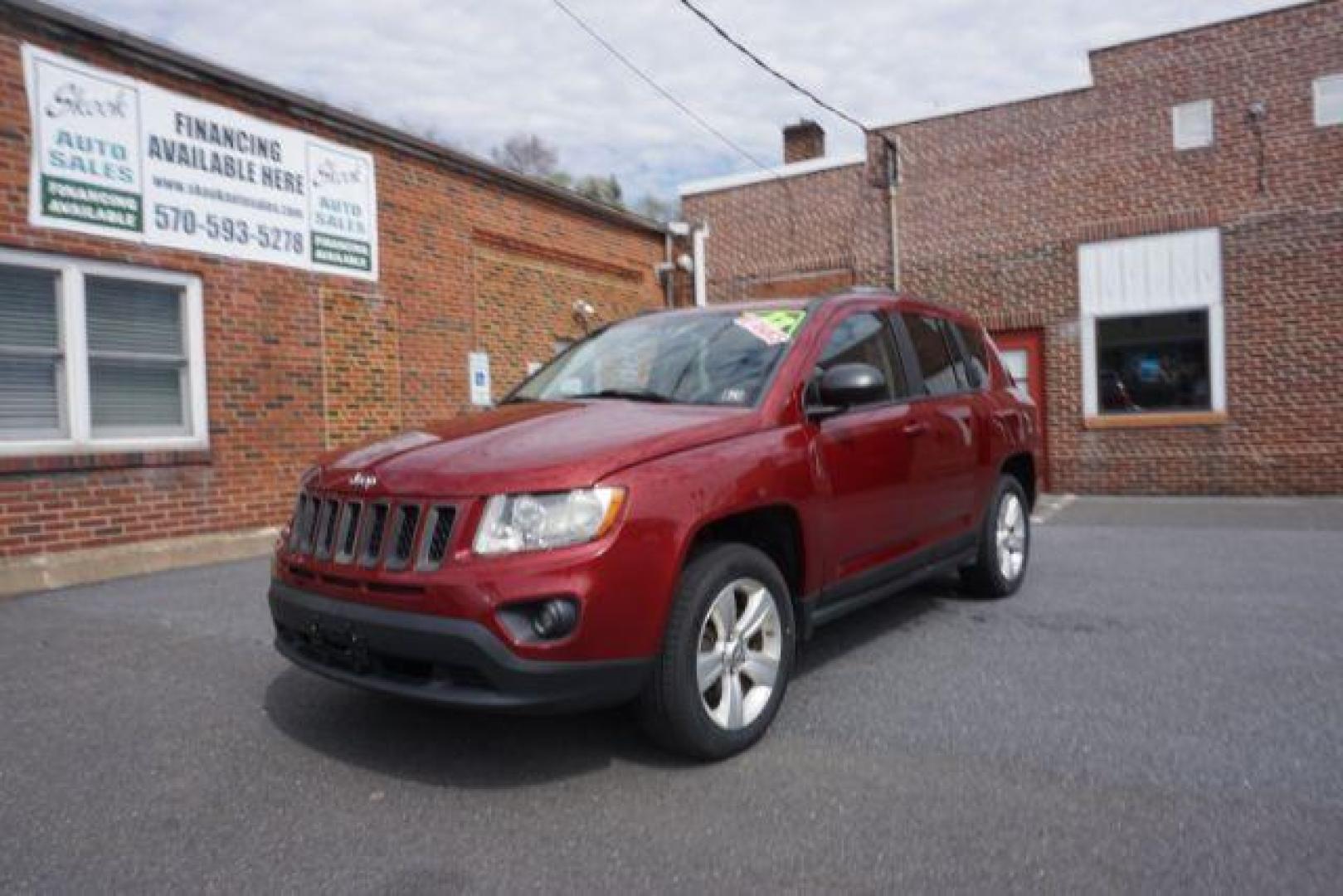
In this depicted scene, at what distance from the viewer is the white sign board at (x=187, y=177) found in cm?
672

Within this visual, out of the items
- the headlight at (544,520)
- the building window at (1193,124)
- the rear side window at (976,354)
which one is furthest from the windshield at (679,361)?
the building window at (1193,124)

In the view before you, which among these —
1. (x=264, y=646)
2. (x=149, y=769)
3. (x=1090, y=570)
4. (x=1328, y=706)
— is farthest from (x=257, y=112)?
(x=1328, y=706)

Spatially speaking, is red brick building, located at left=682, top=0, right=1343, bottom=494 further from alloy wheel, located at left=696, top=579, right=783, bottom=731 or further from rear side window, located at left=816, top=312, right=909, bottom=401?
alloy wheel, located at left=696, top=579, right=783, bottom=731

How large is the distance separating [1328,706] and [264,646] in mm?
4783

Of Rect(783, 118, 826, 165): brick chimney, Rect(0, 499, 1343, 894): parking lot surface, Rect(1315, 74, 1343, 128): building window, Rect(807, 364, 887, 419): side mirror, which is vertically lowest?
Rect(0, 499, 1343, 894): parking lot surface

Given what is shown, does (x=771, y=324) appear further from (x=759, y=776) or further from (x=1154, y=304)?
(x=1154, y=304)

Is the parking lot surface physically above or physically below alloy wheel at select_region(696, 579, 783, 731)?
below

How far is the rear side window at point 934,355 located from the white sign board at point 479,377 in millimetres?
6355

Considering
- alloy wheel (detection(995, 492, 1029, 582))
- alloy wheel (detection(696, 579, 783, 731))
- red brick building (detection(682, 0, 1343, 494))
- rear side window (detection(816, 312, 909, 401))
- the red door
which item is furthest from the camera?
the red door

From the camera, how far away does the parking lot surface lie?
2.46 metres

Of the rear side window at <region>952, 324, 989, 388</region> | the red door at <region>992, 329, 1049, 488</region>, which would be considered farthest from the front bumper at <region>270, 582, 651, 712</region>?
the red door at <region>992, 329, 1049, 488</region>

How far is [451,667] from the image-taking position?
2.79 m

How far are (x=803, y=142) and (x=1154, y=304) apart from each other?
21.6 feet

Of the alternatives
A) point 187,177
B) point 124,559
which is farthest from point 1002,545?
point 187,177
